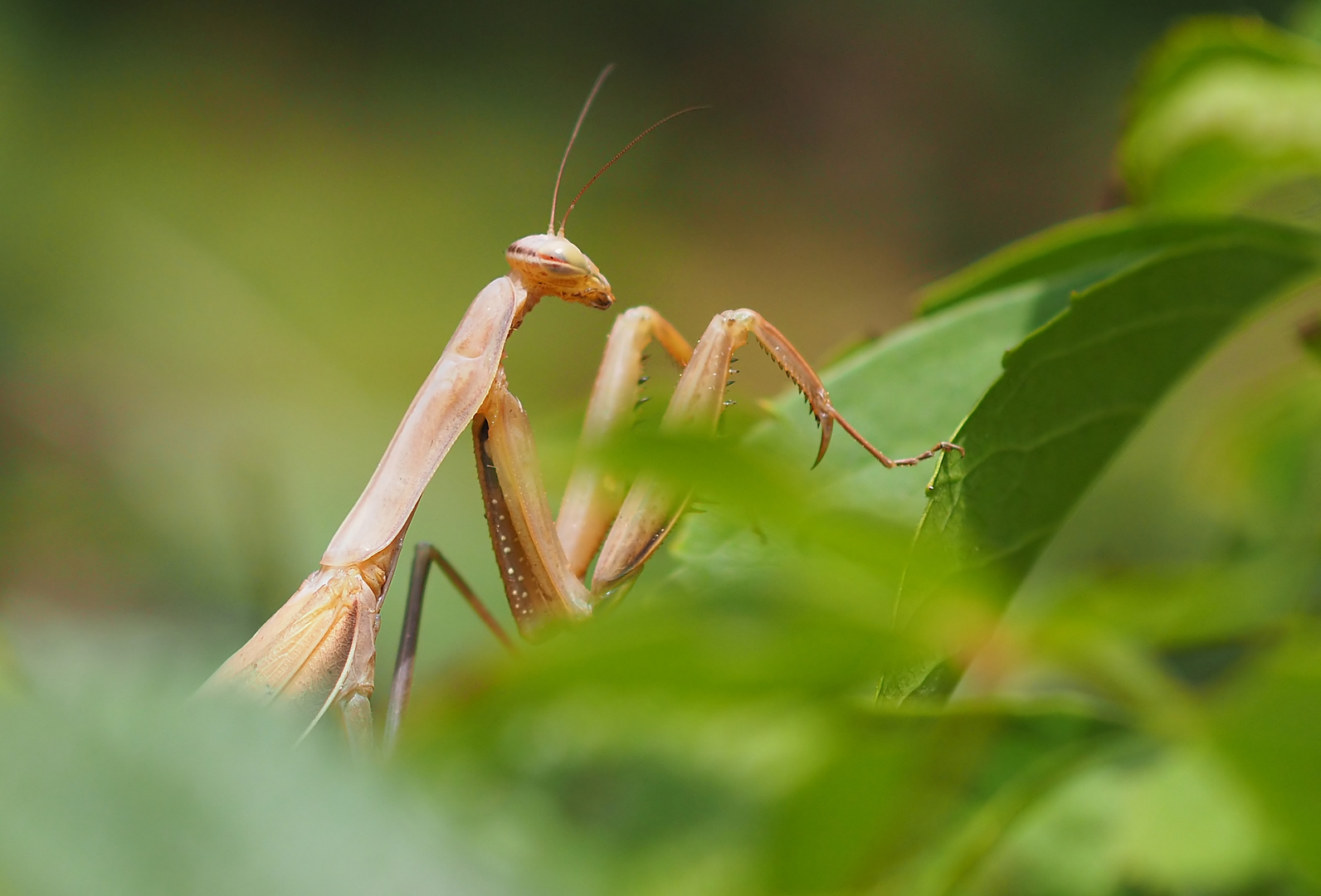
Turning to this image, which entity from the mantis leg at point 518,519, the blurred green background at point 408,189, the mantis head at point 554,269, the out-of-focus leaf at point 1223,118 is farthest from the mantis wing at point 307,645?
the blurred green background at point 408,189

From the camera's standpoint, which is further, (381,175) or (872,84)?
(872,84)

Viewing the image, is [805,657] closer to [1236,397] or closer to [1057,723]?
[1057,723]

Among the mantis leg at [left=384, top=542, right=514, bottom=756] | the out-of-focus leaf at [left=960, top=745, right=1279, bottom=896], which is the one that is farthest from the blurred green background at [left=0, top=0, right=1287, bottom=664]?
the out-of-focus leaf at [left=960, top=745, right=1279, bottom=896]

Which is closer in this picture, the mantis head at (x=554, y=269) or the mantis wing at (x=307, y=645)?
the mantis wing at (x=307, y=645)

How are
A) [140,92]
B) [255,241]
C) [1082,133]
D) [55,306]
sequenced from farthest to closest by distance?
1. [1082,133]
2. [140,92]
3. [255,241]
4. [55,306]

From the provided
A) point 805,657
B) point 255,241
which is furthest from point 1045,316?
point 255,241

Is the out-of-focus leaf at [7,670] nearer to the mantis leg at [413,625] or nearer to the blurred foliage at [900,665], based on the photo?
the blurred foliage at [900,665]

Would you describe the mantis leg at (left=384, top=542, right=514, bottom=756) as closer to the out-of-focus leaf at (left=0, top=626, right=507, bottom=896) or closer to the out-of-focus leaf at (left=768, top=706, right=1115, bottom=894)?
the out-of-focus leaf at (left=768, top=706, right=1115, bottom=894)
